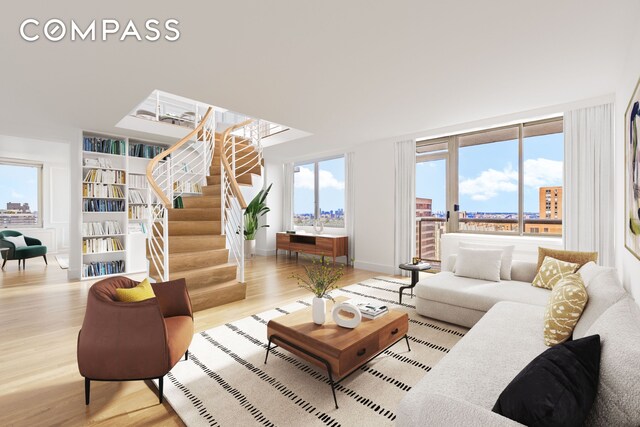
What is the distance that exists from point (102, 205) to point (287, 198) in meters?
3.97

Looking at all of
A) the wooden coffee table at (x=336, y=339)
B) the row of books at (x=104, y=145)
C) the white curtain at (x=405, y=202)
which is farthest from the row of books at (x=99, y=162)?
the white curtain at (x=405, y=202)

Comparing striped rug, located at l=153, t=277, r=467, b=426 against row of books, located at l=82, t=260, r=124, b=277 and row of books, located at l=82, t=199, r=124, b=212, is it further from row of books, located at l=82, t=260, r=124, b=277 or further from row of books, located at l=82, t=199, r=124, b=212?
row of books, located at l=82, t=199, r=124, b=212

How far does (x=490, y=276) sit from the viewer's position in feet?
10.8

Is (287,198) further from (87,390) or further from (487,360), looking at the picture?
(487,360)

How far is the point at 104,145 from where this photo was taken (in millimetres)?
5262

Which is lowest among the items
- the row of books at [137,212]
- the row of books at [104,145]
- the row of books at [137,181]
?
the row of books at [137,212]

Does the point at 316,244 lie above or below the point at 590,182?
below

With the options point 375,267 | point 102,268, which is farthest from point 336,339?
point 102,268

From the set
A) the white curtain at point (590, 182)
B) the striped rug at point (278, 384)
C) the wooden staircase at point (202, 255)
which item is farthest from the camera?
the wooden staircase at point (202, 255)

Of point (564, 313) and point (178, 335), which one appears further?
point (178, 335)

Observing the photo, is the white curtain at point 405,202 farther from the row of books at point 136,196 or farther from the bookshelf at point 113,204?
the row of books at point 136,196

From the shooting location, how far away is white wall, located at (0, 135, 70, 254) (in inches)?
276

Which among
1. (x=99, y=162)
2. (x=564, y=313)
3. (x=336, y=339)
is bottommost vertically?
(x=336, y=339)

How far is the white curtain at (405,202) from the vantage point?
525 cm
